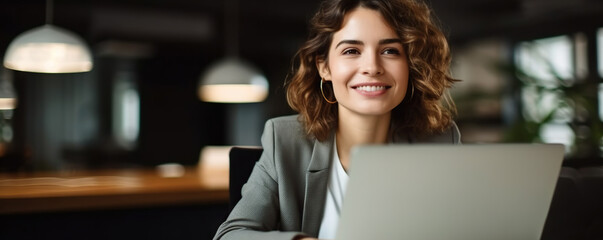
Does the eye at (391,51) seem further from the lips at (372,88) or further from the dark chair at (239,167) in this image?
the dark chair at (239,167)

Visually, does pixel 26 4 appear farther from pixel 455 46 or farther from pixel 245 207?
pixel 245 207

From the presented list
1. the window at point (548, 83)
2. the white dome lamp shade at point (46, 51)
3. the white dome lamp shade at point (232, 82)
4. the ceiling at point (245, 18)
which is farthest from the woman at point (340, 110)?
the ceiling at point (245, 18)

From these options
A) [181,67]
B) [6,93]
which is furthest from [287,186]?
[181,67]

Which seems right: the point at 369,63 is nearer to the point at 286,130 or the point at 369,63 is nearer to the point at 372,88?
the point at 372,88

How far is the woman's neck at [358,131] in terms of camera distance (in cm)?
138

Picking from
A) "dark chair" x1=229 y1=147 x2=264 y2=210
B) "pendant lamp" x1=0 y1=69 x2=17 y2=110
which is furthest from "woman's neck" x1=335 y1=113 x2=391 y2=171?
"pendant lamp" x1=0 y1=69 x2=17 y2=110

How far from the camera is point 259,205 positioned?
50.9 inches

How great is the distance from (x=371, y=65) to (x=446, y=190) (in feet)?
1.36

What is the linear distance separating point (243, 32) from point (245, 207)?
21.9ft

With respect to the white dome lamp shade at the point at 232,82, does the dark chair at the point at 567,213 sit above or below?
below

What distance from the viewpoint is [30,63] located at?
3.50 meters

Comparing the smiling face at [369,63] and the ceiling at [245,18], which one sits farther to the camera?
the ceiling at [245,18]

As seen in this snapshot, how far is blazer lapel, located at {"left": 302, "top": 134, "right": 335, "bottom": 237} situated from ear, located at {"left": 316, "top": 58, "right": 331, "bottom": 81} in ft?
0.68

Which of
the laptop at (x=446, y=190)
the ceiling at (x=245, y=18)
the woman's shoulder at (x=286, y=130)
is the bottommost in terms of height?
the laptop at (x=446, y=190)
